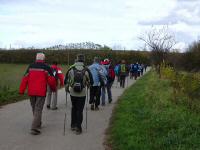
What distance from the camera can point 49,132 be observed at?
10727mm

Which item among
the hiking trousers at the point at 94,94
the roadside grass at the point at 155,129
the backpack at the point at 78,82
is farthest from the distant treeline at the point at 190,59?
the backpack at the point at 78,82

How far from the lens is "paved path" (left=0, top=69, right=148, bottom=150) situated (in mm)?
9180

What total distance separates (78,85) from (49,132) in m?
1.40

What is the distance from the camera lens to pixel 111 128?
11359 millimetres

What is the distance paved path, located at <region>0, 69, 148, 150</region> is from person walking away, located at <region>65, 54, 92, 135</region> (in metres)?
0.44

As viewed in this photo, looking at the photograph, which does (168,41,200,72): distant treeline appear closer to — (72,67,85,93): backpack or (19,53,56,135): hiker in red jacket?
(72,67,85,93): backpack

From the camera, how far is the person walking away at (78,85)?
10656 millimetres

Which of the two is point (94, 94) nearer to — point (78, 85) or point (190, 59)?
point (78, 85)

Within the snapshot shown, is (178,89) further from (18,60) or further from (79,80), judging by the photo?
(18,60)

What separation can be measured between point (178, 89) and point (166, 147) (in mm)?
9212

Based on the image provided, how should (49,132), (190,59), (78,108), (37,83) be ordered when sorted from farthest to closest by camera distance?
(190,59) < (78,108) < (49,132) < (37,83)

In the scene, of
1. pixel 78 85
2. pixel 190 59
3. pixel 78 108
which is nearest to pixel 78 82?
pixel 78 85

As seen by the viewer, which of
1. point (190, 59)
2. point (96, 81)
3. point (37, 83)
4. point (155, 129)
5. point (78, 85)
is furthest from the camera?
point (190, 59)

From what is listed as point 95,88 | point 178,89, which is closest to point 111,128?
point 95,88
